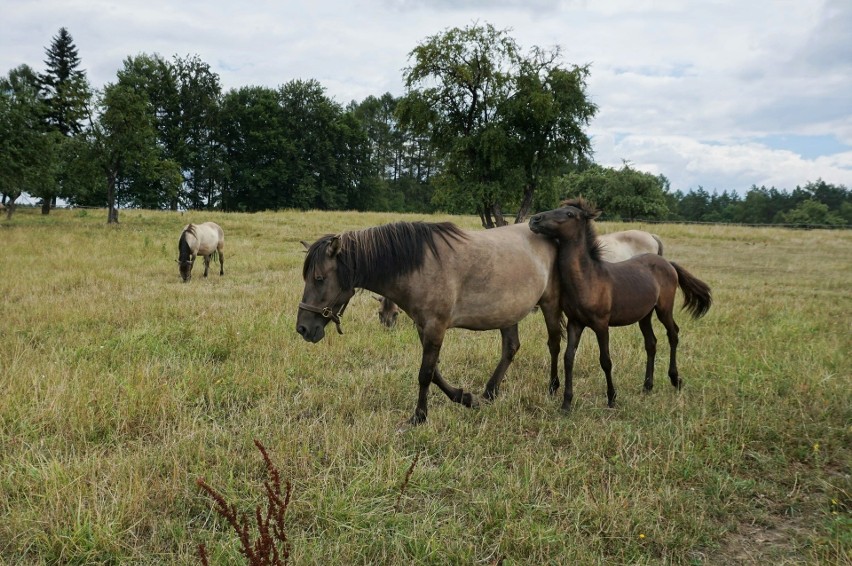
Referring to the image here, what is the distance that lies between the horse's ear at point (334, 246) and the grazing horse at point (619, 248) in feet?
13.8

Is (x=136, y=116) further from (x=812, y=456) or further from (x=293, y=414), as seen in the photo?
(x=812, y=456)

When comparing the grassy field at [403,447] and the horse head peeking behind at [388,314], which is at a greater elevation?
the horse head peeking behind at [388,314]

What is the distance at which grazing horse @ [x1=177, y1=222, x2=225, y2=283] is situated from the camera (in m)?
13.4

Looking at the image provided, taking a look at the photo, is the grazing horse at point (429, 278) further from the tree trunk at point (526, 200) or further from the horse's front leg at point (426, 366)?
the tree trunk at point (526, 200)

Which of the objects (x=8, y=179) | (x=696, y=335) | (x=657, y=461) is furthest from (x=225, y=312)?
(x=8, y=179)

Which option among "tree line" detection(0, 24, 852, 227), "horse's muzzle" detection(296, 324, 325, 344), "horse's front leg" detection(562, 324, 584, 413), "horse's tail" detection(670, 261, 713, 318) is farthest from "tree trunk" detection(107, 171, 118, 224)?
"horse's tail" detection(670, 261, 713, 318)

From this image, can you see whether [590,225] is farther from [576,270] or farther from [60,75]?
[60,75]

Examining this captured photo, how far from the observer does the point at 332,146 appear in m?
64.9

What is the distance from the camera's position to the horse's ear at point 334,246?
4277mm

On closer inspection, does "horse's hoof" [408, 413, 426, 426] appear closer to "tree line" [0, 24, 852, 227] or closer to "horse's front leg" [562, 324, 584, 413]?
"horse's front leg" [562, 324, 584, 413]

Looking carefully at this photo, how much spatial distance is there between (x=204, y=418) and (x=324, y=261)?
6.30 feet

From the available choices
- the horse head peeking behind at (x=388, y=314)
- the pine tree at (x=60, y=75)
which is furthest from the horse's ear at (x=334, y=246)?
the pine tree at (x=60, y=75)

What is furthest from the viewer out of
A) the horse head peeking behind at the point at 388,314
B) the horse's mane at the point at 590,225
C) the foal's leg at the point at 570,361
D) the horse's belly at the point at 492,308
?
the horse head peeking behind at the point at 388,314

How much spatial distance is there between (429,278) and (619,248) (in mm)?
5671
